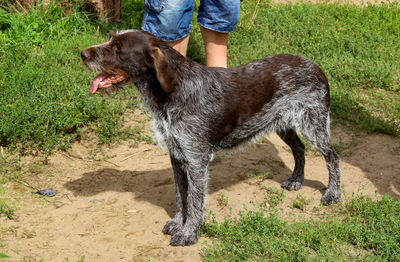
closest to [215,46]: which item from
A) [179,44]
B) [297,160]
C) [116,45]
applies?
[179,44]

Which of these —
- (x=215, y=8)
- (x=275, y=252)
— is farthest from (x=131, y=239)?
(x=215, y=8)

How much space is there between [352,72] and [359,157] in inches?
86.1

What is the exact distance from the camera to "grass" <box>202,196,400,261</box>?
3.99m

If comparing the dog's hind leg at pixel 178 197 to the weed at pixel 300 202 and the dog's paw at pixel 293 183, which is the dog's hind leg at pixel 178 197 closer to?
the weed at pixel 300 202

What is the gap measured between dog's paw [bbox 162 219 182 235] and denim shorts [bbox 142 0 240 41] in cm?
195

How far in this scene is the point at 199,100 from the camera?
4195 mm

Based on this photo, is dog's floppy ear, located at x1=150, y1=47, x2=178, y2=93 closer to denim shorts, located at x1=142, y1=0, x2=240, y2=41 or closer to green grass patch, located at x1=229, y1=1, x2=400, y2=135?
denim shorts, located at x1=142, y1=0, x2=240, y2=41

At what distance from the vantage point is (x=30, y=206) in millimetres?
4859

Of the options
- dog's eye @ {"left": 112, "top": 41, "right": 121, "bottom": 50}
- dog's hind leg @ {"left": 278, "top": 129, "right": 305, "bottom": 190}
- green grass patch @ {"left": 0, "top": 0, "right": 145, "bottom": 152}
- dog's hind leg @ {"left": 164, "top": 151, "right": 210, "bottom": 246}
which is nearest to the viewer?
dog's eye @ {"left": 112, "top": 41, "right": 121, "bottom": 50}

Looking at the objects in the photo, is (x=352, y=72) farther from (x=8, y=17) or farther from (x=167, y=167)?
(x=8, y=17)

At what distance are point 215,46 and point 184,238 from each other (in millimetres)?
2425

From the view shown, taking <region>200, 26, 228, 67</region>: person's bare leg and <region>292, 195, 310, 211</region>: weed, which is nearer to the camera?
<region>292, 195, 310, 211</region>: weed

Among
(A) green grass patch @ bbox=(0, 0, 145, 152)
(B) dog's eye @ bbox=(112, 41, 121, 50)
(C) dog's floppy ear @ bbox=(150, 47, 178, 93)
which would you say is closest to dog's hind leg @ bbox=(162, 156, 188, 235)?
(C) dog's floppy ear @ bbox=(150, 47, 178, 93)

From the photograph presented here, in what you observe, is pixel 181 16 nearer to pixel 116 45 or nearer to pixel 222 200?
pixel 116 45
